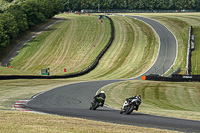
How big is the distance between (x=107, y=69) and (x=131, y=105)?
53295mm

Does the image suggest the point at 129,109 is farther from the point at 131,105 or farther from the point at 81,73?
the point at 81,73

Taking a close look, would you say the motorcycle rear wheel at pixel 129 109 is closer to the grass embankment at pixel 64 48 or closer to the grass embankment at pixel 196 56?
the grass embankment at pixel 196 56

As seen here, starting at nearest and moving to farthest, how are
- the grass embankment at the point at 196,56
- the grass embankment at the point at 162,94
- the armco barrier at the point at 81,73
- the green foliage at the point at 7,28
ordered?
the grass embankment at the point at 162,94 < the armco barrier at the point at 81,73 < the grass embankment at the point at 196,56 < the green foliage at the point at 7,28

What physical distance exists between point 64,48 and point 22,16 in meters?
24.0

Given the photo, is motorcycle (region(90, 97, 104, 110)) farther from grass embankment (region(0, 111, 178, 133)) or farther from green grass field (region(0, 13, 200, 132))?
green grass field (region(0, 13, 200, 132))

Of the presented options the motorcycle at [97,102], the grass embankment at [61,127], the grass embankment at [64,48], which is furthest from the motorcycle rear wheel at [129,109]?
the grass embankment at [64,48]

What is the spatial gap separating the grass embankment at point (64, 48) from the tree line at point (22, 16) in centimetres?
567

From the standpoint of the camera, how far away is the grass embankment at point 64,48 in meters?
80.8

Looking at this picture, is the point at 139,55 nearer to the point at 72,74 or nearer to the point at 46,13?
the point at 72,74

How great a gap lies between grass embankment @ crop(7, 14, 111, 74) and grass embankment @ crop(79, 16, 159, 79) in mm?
3980

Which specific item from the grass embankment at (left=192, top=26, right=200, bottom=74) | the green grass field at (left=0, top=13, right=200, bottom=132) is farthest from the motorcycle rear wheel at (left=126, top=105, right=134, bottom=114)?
the grass embankment at (left=192, top=26, right=200, bottom=74)

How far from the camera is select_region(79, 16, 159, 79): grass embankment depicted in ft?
232

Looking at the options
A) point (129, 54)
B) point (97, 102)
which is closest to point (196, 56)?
point (129, 54)

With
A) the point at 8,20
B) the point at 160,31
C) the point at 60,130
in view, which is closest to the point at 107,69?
the point at 160,31
